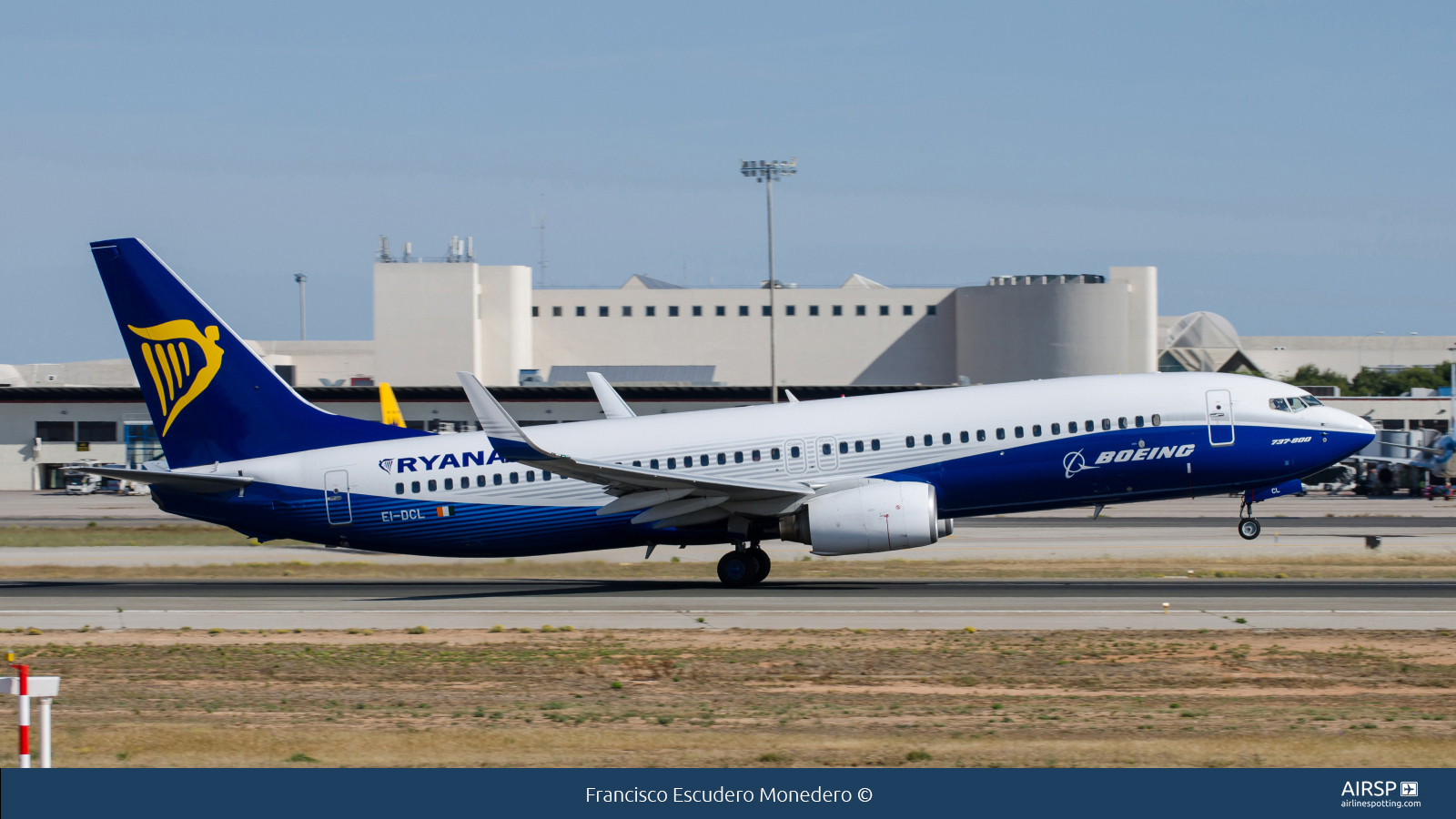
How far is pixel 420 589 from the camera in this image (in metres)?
30.6

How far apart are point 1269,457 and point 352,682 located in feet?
67.1

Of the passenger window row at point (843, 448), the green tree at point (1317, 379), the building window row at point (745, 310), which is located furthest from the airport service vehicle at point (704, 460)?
the green tree at point (1317, 379)

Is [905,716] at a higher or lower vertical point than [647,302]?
lower

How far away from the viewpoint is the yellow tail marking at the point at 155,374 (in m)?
30.1

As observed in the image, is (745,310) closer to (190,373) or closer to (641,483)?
(190,373)

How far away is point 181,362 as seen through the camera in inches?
1186

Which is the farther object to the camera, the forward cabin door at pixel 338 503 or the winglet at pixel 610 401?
the winglet at pixel 610 401

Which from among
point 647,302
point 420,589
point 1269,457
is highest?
point 647,302

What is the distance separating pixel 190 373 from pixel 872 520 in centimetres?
1595

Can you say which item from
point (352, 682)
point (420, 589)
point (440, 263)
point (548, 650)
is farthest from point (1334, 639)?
point (440, 263)

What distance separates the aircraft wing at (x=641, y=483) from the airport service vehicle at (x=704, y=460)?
6 centimetres

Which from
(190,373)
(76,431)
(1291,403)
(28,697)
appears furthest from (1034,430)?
(76,431)

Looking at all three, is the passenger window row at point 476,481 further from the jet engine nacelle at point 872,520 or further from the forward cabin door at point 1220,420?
the forward cabin door at point 1220,420
